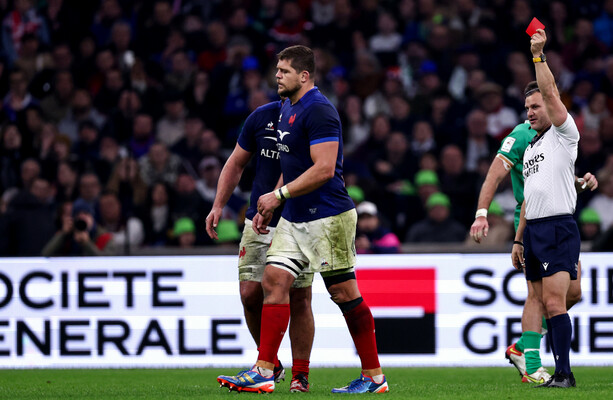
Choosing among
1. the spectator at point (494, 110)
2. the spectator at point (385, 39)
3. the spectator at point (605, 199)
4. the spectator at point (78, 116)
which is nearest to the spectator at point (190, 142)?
the spectator at point (78, 116)

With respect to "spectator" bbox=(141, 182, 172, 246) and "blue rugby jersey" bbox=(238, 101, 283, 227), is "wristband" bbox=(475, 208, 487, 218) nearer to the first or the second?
"blue rugby jersey" bbox=(238, 101, 283, 227)

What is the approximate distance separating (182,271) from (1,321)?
1896 millimetres

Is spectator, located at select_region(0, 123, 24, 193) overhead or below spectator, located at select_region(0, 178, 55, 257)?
overhead

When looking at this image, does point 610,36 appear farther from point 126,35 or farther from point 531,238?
point 531,238

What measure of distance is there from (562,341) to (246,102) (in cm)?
886

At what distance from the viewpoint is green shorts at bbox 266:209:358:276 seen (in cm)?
691

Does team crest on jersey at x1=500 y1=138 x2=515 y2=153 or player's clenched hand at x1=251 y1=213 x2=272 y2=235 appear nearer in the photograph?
player's clenched hand at x1=251 y1=213 x2=272 y2=235

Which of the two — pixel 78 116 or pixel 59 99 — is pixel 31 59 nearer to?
pixel 59 99

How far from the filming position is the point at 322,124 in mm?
6812

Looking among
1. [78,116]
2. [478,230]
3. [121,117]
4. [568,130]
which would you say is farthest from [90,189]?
[568,130]

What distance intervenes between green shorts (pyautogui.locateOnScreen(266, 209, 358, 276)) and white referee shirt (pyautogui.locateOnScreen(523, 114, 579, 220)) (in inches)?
55.5

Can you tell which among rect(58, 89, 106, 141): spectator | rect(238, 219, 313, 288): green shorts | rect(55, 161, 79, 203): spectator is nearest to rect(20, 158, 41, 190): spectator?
rect(55, 161, 79, 203): spectator

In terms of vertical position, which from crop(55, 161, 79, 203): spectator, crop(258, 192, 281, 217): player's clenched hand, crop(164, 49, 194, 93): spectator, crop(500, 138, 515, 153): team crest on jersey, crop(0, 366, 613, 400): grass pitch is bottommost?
crop(0, 366, 613, 400): grass pitch

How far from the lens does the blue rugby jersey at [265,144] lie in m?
7.92
